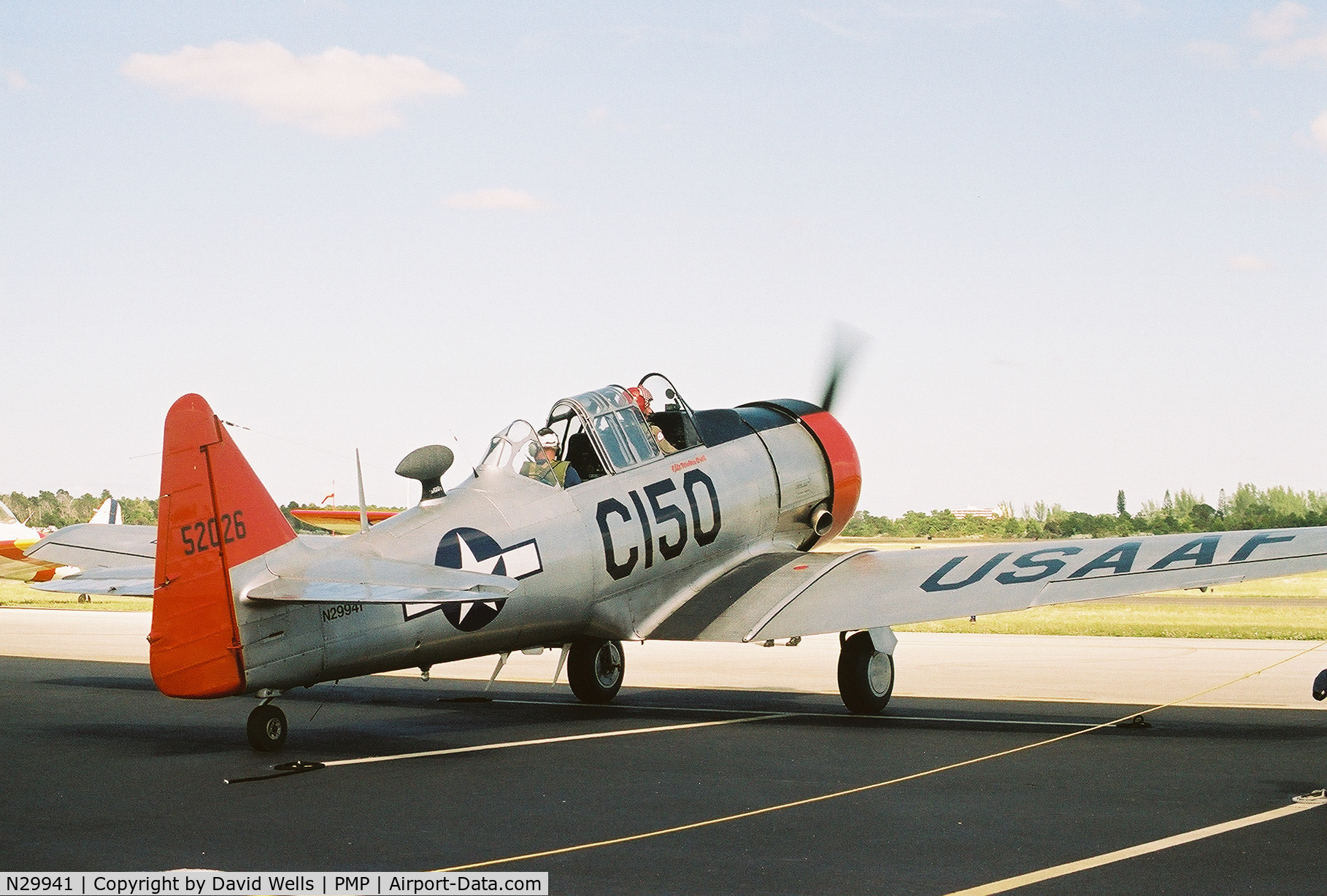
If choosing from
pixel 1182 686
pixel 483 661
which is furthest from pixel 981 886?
pixel 483 661

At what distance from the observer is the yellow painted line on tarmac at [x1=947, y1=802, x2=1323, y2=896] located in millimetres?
5262

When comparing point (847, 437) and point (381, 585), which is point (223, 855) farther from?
point (847, 437)

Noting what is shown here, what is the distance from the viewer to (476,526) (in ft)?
32.3

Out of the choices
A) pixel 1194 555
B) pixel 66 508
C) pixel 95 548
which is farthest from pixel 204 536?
pixel 66 508

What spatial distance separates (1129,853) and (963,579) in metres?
4.87

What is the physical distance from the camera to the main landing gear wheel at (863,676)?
11266 mm

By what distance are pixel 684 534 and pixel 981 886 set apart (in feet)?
21.9

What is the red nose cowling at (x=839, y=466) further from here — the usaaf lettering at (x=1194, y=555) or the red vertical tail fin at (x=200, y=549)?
the red vertical tail fin at (x=200, y=549)

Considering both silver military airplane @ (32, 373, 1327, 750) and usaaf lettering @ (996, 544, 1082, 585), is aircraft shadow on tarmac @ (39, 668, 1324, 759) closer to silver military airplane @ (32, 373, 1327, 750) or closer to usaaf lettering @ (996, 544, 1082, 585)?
silver military airplane @ (32, 373, 1327, 750)

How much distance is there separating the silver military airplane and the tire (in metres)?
0.02

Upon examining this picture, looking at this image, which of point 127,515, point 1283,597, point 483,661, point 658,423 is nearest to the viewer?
point 658,423

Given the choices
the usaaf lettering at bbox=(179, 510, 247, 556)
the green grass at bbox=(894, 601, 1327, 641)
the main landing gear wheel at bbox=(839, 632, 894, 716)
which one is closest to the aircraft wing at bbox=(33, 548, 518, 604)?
the usaaf lettering at bbox=(179, 510, 247, 556)

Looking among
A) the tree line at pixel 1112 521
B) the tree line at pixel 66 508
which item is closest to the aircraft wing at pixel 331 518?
the tree line at pixel 1112 521

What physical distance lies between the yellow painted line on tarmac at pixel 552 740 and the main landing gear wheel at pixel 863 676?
643mm
